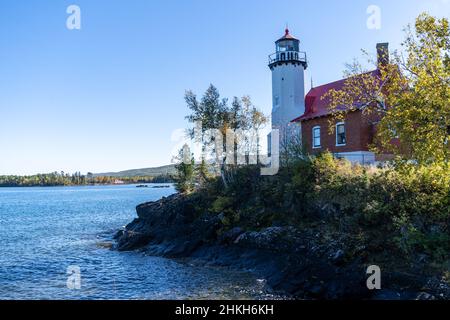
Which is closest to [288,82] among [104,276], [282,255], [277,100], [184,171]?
[277,100]

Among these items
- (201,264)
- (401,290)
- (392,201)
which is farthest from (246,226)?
(401,290)

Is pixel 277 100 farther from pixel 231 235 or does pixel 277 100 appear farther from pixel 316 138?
pixel 231 235

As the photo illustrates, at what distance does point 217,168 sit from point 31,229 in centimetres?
2200

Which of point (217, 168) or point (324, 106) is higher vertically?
point (324, 106)

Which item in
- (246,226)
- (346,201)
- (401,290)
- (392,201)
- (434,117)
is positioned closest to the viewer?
(401,290)

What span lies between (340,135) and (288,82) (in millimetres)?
8644

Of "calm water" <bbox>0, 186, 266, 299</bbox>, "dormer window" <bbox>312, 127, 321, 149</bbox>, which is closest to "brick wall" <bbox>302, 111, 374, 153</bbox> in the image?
"dormer window" <bbox>312, 127, 321, 149</bbox>

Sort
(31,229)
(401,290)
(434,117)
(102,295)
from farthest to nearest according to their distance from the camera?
1. (31,229)
2. (102,295)
3. (434,117)
4. (401,290)

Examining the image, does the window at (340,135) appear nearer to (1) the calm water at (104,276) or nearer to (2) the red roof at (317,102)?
(2) the red roof at (317,102)

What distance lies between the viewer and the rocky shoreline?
1467 centimetres

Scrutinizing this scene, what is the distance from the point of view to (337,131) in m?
33.4

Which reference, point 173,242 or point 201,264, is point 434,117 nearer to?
point 201,264

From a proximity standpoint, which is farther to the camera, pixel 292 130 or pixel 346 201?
pixel 292 130

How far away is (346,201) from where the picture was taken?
70.9ft
